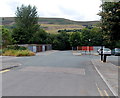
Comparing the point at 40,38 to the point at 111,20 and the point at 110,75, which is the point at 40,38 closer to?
the point at 111,20

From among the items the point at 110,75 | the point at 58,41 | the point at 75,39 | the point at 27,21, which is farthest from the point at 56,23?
the point at 110,75

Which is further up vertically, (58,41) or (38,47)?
(58,41)

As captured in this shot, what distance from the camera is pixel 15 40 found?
2507 inches

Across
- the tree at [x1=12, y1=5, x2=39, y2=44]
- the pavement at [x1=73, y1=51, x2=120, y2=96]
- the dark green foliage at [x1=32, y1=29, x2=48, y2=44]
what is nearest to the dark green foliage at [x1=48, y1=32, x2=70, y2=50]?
the dark green foliage at [x1=32, y1=29, x2=48, y2=44]

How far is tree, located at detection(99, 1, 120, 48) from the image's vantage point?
1787cm

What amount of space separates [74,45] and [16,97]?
6943cm

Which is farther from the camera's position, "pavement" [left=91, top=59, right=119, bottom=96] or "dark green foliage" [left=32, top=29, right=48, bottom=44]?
"dark green foliage" [left=32, top=29, right=48, bottom=44]

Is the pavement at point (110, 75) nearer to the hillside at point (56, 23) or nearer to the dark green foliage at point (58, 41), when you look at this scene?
the dark green foliage at point (58, 41)

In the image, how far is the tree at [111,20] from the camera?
17.9m

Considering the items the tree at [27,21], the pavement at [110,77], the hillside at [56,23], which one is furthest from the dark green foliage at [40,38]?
the pavement at [110,77]

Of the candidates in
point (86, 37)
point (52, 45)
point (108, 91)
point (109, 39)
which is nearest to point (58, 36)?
point (52, 45)

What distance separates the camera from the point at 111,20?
712 inches

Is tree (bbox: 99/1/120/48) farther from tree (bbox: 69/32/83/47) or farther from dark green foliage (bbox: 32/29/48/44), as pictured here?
tree (bbox: 69/32/83/47)

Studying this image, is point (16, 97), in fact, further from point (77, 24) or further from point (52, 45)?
point (77, 24)
